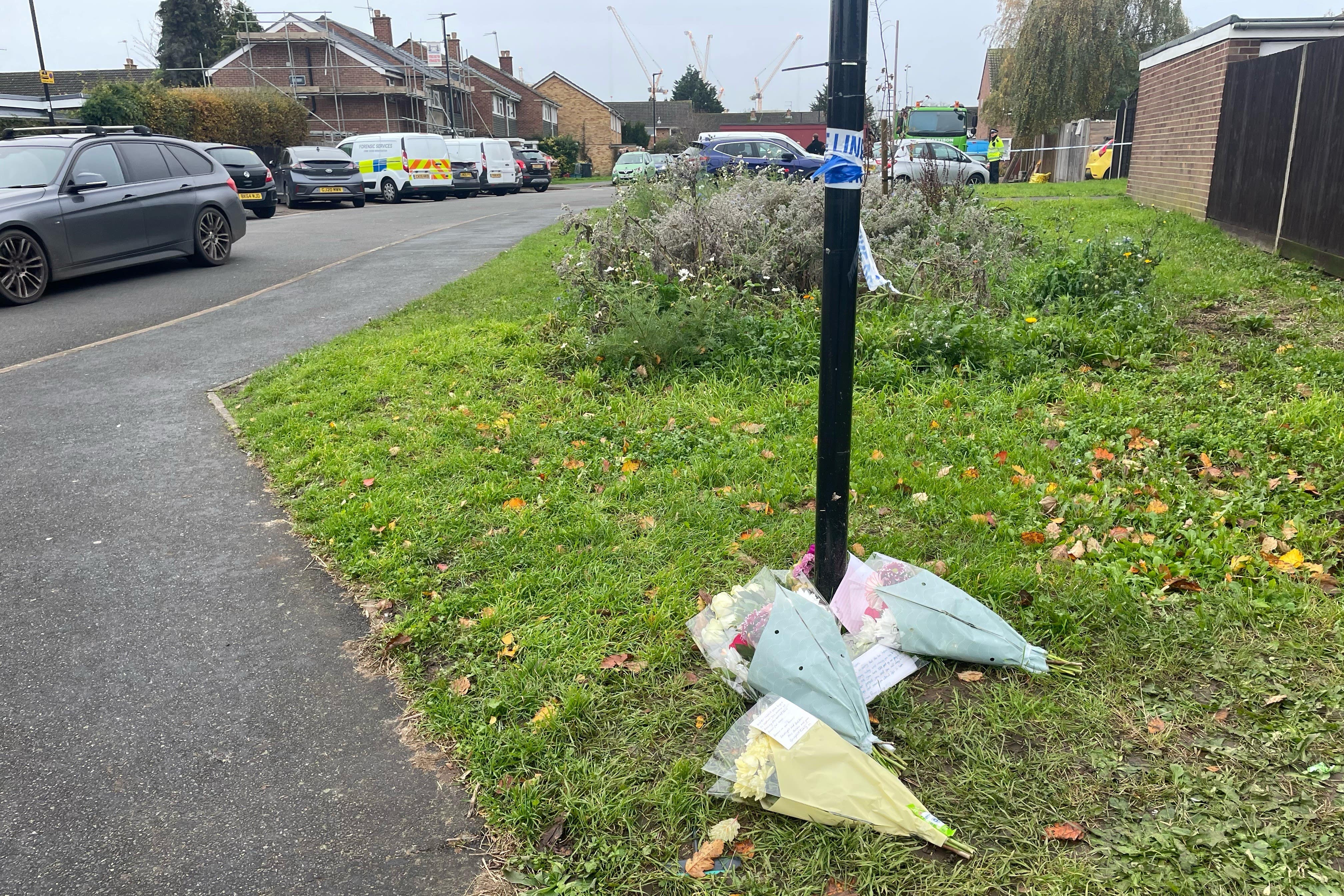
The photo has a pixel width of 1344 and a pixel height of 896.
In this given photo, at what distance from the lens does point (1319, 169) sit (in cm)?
869

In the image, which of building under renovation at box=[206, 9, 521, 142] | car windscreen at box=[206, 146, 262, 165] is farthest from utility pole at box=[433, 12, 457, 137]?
A: car windscreen at box=[206, 146, 262, 165]

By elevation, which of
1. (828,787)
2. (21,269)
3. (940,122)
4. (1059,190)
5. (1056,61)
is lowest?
(828,787)

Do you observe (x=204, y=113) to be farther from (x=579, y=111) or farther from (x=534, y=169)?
(x=579, y=111)

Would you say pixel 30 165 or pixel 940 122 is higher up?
pixel 940 122

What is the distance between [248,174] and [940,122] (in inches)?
774

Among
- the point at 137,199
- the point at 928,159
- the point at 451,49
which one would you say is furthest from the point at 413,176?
the point at 451,49

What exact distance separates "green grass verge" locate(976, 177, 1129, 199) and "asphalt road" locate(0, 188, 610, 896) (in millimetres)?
16752

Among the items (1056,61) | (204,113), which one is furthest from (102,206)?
(1056,61)

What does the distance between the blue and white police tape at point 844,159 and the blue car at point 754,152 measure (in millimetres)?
19594

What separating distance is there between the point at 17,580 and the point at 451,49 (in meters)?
66.4

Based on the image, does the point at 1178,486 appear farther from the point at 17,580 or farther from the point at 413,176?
the point at 413,176

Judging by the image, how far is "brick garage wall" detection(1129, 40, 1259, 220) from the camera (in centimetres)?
1239

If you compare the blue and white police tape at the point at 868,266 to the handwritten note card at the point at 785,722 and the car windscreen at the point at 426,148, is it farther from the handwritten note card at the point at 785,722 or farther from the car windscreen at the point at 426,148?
the car windscreen at the point at 426,148

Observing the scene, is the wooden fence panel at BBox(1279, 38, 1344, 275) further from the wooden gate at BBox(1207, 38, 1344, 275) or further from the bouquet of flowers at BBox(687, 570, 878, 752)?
the bouquet of flowers at BBox(687, 570, 878, 752)
